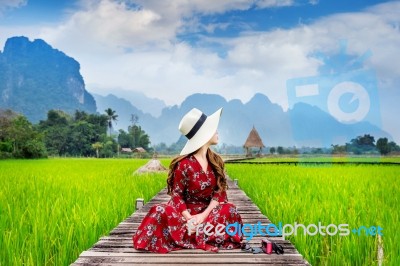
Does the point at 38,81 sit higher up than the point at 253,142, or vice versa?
the point at 38,81

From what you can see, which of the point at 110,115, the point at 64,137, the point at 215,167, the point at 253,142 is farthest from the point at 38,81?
the point at 215,167

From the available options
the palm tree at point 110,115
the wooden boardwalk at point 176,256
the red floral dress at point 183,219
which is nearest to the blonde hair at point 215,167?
the red floral dress at point 183,219

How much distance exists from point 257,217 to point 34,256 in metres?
2.37

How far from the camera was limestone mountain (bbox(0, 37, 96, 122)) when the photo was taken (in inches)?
5498

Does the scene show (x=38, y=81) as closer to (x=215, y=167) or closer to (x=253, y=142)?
(x=253, y=142)

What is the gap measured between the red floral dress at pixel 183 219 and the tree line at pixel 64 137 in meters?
29.6

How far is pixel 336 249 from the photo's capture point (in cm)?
367

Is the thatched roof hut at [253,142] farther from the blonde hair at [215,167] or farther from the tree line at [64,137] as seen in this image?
the blonde hair at [215,167]

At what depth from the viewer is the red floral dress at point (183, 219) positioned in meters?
3.29

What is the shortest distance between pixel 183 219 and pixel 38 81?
16610cm

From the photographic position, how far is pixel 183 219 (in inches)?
135

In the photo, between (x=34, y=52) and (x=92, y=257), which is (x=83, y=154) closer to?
(x=92, y=257)

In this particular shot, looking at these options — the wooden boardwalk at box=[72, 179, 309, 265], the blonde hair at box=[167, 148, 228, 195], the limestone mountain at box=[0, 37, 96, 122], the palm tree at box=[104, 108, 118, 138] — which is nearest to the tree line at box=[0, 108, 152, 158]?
the palm tree at box=[104, 108, 118, 138]

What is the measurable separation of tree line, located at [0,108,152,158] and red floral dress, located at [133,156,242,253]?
29.6 m
